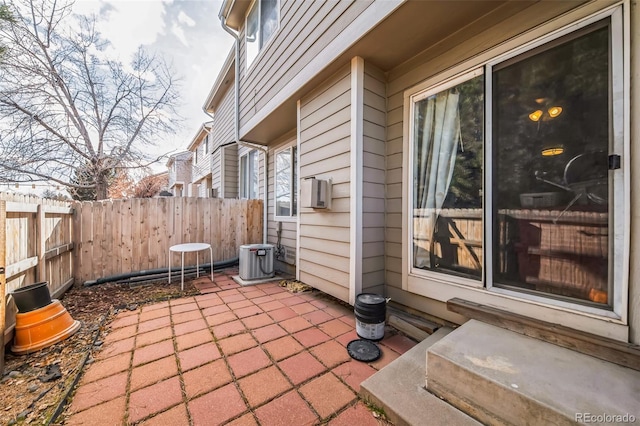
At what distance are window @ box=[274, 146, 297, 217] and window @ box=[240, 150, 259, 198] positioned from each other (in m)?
1.48

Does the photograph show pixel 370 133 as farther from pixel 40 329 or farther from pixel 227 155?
pixel 227 155

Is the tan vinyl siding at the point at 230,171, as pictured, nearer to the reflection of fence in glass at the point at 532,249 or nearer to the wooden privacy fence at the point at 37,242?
the wooden privacy fence at the point at 37,242

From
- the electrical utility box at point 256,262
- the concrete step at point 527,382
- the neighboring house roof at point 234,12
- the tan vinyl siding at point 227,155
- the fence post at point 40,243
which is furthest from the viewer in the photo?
the tan vinyl siding at point 227,155

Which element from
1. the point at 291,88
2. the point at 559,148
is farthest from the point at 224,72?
the point at 559,148

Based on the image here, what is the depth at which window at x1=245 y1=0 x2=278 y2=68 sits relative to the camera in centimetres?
432

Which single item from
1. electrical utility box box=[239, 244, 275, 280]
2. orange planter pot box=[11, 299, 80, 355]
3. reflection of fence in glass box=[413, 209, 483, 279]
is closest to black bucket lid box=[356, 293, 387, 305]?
reflection of fence in glass box=[413, 209, 483, 279]

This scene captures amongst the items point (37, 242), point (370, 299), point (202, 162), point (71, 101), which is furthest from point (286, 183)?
point (202, 162)

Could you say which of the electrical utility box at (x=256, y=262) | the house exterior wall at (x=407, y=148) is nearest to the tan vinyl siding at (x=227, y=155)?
the electrical utility box at (x=256, y=262)

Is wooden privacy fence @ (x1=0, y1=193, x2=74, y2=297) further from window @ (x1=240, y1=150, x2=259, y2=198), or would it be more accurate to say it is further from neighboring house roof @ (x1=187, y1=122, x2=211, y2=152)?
neighboring house roof @ (x1=187, y1=122, x2=211, y2=152)

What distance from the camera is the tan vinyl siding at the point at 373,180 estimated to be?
271 centimetres

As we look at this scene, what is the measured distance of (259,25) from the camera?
4.72 metres

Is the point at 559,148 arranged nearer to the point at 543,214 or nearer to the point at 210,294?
the point at 543,214

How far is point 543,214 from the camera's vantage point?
5.94ft

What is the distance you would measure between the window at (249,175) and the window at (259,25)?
2.35 m
